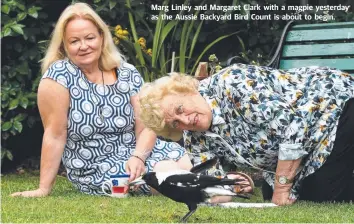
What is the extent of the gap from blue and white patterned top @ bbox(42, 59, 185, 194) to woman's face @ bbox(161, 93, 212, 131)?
1047 millimetres

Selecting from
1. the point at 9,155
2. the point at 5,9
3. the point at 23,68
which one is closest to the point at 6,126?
the point at 9,155

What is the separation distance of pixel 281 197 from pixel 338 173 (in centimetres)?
40

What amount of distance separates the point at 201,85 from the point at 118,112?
94 cm

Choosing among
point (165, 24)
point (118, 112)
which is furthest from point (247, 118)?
point (165, 24)

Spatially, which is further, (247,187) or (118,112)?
(118,112)

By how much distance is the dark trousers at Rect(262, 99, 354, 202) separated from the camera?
4.57 m

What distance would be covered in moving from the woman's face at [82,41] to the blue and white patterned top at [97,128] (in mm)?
72

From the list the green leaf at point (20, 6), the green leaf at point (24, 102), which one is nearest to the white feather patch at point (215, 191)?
the green leaf at point (24, 102)

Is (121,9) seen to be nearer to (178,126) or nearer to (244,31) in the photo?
(244,31)

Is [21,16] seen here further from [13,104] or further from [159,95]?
[159,95]

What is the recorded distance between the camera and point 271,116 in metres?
4.36

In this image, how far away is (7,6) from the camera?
641 centimetres

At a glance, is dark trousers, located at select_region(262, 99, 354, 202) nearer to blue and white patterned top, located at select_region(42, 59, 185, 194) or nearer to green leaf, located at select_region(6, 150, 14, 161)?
blue and white patterned top, located at select_region(42, 59, 185, 194)

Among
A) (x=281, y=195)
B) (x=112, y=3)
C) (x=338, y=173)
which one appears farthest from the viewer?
(x=112, y=3)
